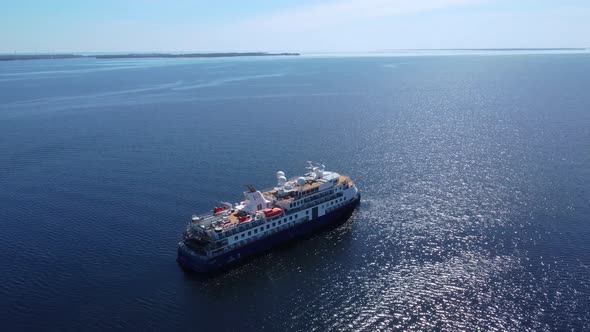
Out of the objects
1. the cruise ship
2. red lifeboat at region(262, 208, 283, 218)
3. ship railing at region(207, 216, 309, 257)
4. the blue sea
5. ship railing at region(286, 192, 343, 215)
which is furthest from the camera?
ship railing at region(286, 192, 343, 215)

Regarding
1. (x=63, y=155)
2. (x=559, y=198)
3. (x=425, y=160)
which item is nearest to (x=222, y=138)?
(x=63, y=155)

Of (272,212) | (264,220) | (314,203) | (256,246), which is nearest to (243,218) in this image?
(264,220)

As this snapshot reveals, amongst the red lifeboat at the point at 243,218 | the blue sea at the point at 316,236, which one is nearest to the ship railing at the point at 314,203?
the blue sea at the point at 316,236

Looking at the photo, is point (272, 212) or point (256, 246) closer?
point (256, 246)

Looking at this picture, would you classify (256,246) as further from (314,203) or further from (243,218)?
(314,203)

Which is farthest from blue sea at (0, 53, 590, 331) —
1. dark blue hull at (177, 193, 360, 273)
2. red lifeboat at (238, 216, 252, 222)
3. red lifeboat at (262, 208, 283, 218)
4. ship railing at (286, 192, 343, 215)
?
red lifeboat at (238, 216, 252, 222)

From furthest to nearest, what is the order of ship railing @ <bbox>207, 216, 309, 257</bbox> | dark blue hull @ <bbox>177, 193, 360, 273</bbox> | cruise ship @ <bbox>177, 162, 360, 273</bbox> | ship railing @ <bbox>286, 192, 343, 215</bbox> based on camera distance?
1. ship railing @ <bbox>286, 192, 343, 215</bbox>
2. cruise ship @ <bbox>177, 162, 360, 273</bbox>
3. ship railing @ <bbox>207, 216, 309, 257</bbox>
4. dark blue hull @ <bbox>177, 193, 360, 273</bbox>

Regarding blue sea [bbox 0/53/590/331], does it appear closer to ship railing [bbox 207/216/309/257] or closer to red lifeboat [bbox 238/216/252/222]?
ship railing [bbox 207/216/309/257]

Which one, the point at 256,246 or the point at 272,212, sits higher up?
the point at 272,212
